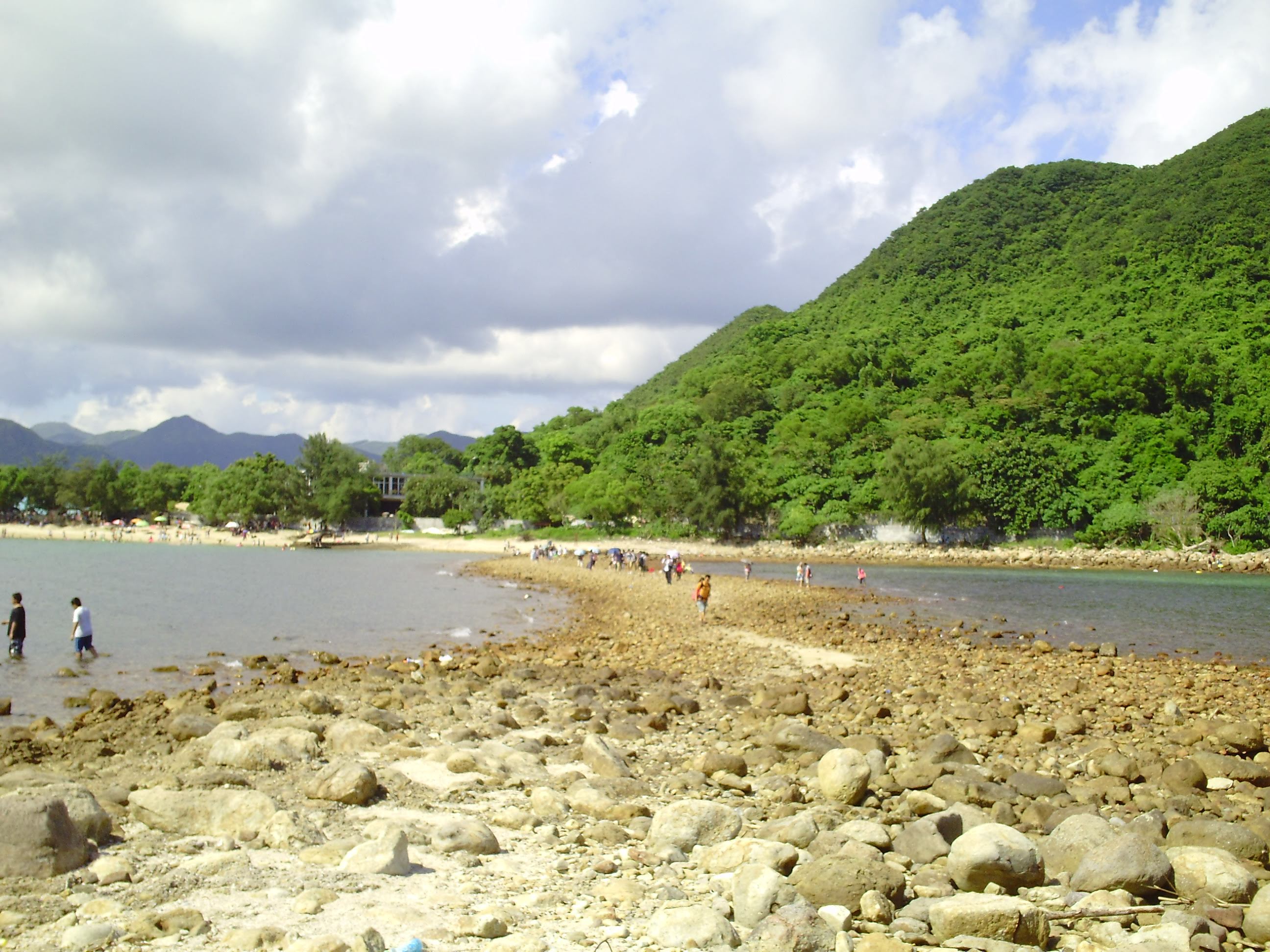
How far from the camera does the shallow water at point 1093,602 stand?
1027 inches

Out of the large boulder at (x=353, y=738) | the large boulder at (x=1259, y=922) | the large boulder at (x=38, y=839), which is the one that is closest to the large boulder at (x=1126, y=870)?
the large boulder at (x=1259, y=922)

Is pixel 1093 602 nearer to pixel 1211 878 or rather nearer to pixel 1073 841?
pixel 1073 841

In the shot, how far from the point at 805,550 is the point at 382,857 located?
74276mm

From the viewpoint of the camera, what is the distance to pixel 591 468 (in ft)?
369

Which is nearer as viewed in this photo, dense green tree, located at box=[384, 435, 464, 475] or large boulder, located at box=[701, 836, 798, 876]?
large boulder, located at box=[701, 836, 798, 876]

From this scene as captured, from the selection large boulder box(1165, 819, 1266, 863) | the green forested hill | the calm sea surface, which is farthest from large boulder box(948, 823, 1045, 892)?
the green forested hill

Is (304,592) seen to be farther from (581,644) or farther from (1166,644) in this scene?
(1166,644)

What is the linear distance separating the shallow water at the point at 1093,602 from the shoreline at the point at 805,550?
17.5 ft

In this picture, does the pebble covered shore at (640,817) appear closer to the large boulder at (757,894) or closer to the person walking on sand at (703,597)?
the large boulder at (757,894)

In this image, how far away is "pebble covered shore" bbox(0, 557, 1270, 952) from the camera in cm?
569

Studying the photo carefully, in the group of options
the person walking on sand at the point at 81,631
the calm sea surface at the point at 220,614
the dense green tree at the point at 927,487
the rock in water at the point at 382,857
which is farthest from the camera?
the dense green tree at the point at 927,487

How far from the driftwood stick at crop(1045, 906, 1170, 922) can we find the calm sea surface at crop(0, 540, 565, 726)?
13.9 meters

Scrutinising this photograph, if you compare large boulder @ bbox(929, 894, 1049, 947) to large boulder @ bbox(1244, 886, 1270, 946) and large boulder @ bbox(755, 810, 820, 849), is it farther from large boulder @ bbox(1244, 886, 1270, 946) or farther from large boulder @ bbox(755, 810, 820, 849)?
large boulder @ bbox(755, 810, 820, 849)

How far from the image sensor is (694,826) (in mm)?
7445
